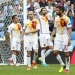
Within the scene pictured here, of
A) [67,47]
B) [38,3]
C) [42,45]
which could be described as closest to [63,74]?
[67,47]

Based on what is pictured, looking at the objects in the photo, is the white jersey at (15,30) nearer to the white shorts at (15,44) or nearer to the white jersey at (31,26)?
the white shorts at (15,44)

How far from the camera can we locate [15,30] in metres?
18.7

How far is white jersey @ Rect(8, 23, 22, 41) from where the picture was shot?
18531 millimetres

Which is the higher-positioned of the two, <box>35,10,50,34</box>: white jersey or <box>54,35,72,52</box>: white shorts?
<box>35,10,50,34</box>: white jersey

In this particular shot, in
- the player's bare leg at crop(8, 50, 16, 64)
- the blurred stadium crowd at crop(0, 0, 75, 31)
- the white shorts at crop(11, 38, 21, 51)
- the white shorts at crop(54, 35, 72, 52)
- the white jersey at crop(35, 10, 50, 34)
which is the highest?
the blurred stadium crowd at crop(0, 0, 75, 31)

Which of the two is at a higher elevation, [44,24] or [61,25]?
[61,25]

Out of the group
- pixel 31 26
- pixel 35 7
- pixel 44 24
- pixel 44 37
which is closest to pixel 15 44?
pixel 44 37

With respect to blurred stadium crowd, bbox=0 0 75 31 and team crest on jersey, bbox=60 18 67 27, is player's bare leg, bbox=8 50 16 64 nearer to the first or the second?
blurred stadium crowd, bbox=0 0 75 31

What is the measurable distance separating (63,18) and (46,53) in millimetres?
5253

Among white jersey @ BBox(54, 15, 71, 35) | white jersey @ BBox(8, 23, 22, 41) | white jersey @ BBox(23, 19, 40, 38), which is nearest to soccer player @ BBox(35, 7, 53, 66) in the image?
white jersey @ BBox(8, 23, 22, 41)

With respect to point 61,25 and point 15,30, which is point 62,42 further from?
point 15,30

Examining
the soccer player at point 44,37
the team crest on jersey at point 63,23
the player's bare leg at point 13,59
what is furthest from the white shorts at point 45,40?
the team crest on jersey at point 63,23

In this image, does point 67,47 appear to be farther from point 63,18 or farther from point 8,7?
point 8,7

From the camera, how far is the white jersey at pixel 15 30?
60.8 feet
